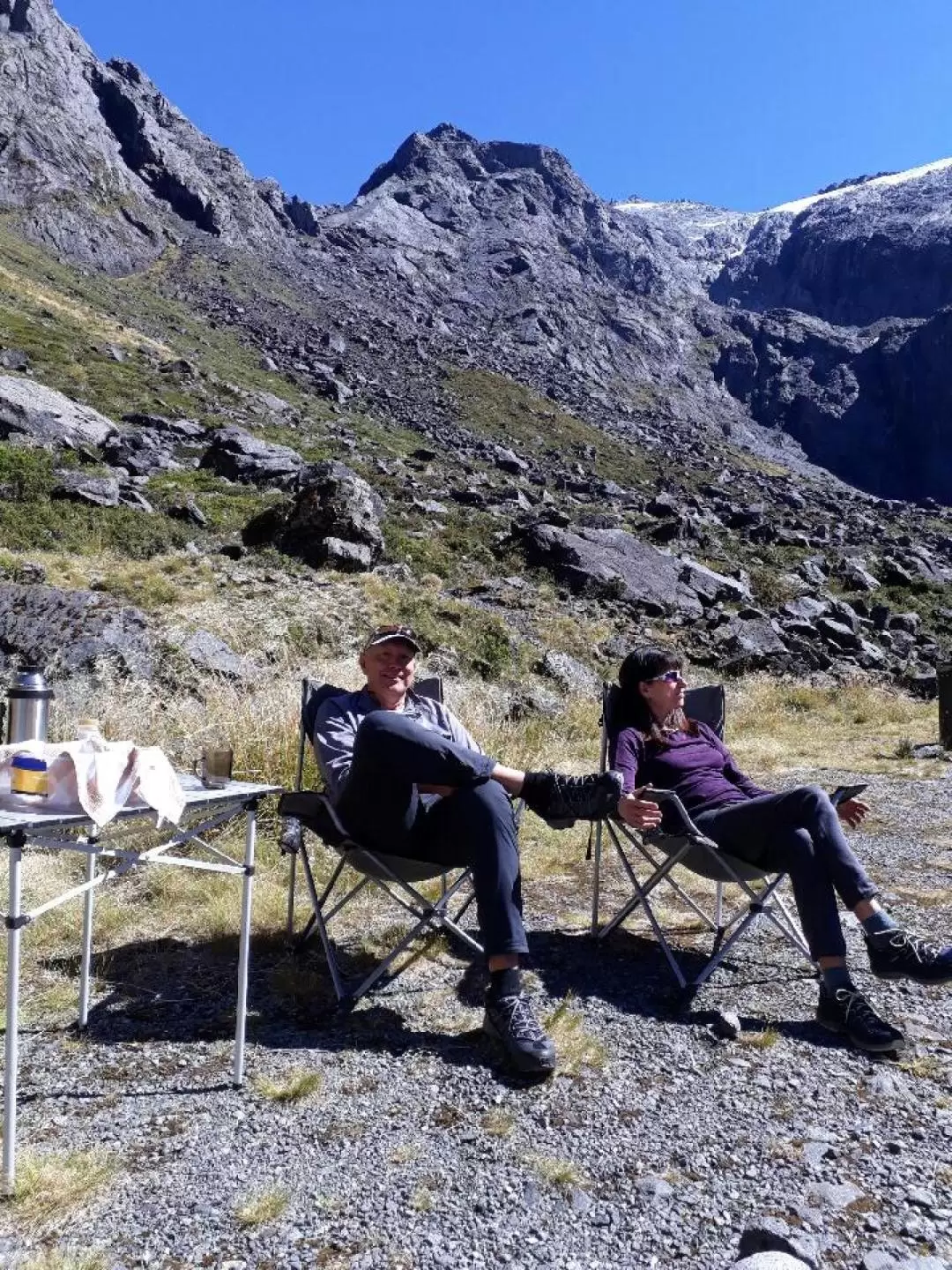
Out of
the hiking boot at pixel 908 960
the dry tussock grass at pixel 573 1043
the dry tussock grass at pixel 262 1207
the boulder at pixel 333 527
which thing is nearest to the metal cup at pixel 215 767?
the dry tussock grass at pixel 262 1207

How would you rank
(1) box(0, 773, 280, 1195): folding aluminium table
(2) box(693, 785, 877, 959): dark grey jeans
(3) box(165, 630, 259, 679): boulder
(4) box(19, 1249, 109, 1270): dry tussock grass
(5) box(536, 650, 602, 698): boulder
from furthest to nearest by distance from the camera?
(5) box(536, 650, 602, 698): boulder → (3) box(165, 630, 259, 679): boulder → (2) box(693, 785, 877, 959): dark grey jeans → (1) box(0, 773, 280, 1195): folding aluminium table → (4) box(19, 1249, 109, 1270): dry tussock grass

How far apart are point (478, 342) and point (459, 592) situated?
206ft

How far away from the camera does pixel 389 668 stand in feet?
10.6

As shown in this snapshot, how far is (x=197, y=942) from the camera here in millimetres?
3338

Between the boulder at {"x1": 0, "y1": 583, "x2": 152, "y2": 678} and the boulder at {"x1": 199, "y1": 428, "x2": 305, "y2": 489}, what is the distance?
1212 cm

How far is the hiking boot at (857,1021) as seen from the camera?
2518 mm

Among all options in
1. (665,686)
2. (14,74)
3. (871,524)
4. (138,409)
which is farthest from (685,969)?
(14,74)

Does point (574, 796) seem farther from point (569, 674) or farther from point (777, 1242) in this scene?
point (569, 674)

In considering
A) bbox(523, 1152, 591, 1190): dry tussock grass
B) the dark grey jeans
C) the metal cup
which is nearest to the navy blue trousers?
the metal cup

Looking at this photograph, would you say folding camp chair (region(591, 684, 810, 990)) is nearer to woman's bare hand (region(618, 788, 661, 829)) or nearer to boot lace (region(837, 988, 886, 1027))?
woman's bare hand (region(618, 788, 661, 829))

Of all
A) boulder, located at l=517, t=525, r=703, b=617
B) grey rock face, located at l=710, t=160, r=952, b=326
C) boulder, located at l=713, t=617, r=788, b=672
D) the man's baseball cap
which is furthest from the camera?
grey rock face, located at l=710, t=160, r=952, b=326

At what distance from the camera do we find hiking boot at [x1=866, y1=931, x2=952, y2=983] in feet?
8.89

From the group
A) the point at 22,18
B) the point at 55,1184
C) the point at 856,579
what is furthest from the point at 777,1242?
the point at 22,18

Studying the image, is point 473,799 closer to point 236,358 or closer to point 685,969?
point 685,969
